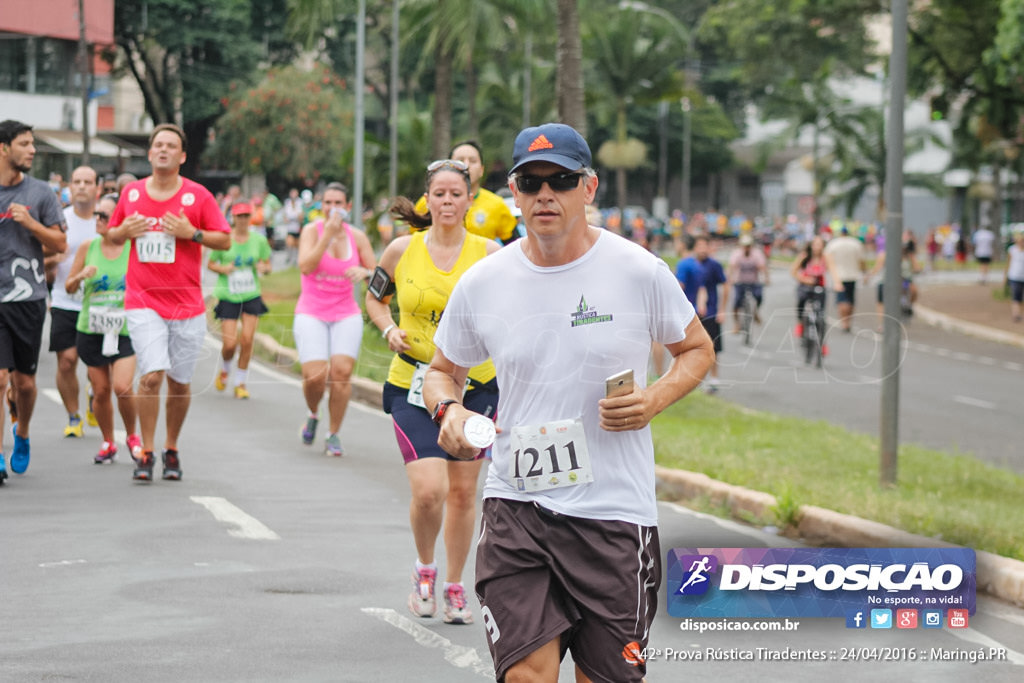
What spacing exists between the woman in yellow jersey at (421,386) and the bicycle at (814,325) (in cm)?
1418

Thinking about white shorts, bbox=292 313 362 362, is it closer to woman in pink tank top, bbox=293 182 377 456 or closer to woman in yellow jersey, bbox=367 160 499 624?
woman in pink tank top, bbox=293 182 377 456

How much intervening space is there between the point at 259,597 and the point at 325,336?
4.29 meters

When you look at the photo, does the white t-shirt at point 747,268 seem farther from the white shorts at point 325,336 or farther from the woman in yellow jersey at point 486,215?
the woman in yellow jersey at point 486,215

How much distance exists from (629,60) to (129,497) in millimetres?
45419

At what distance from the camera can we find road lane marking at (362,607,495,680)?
18.7 feet

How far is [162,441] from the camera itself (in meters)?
11.6

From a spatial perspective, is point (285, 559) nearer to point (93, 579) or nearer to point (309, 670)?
point (93, 579)

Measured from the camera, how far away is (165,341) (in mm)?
9203

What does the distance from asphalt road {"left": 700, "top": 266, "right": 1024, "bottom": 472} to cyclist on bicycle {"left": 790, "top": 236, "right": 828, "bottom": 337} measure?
0.52 metres

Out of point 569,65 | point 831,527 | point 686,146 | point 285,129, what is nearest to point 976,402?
point 569,65

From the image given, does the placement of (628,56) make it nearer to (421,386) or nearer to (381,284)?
(381,284)

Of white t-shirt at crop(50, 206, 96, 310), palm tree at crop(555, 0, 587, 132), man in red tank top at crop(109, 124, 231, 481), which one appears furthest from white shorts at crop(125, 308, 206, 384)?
palm tree at crop(555, 0, 587, 132)

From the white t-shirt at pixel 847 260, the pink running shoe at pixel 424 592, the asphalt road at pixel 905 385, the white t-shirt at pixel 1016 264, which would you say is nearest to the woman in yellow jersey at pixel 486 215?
the pink running shoe at pixel 424 592

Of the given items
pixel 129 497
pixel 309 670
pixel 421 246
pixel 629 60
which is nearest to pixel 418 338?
pixel 421 246
